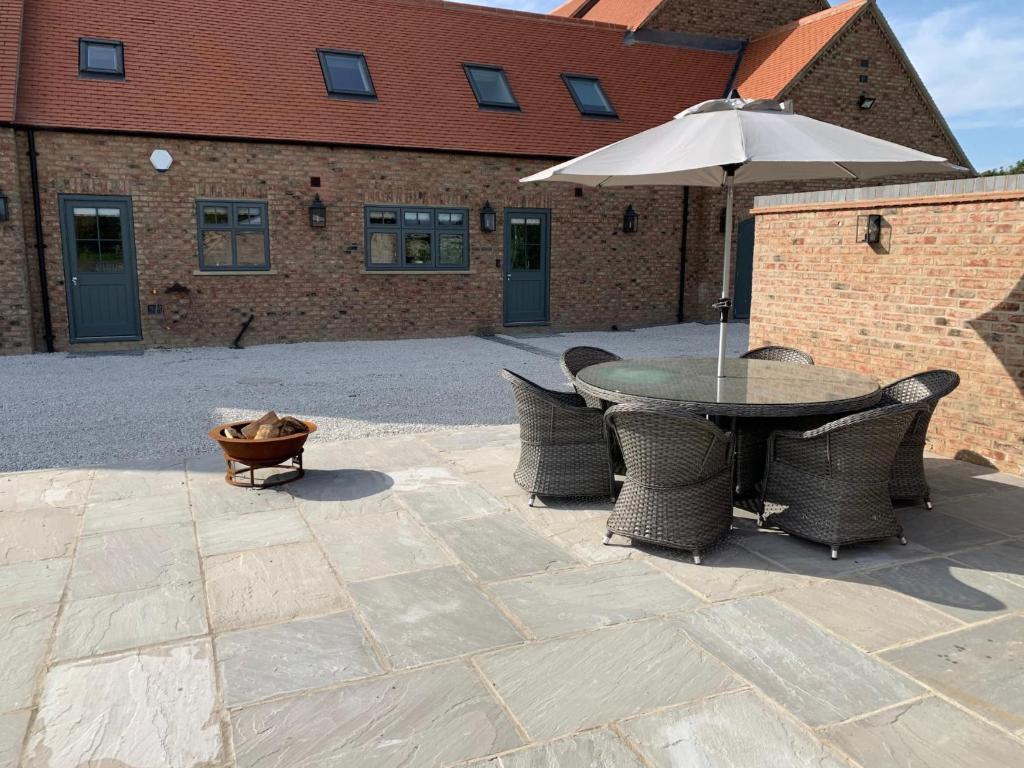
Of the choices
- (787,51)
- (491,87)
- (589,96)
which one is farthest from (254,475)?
(787,51)

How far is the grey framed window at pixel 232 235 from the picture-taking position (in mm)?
12125

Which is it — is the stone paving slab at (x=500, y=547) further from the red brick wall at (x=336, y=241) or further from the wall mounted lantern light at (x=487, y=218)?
the wall mounted lantern light at (x=487, y=218)

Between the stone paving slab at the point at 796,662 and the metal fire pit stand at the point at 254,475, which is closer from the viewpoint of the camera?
the stone paving slab at the point at 796,662

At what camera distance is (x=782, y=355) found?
6121 mm

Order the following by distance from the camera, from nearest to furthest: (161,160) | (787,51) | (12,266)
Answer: (12,266), (161,160), (787,51)

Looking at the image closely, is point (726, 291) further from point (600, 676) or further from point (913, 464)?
point (600, 676)

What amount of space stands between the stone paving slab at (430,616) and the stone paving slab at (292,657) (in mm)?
116

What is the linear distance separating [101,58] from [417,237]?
5734 millimetres

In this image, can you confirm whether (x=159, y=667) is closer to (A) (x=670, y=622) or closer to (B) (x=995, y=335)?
(A) (x=670, y=622)

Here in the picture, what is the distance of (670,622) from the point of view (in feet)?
10.9

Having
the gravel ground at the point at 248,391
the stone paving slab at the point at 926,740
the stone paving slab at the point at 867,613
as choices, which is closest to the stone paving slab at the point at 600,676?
the stone paving slab at the point at 926,740

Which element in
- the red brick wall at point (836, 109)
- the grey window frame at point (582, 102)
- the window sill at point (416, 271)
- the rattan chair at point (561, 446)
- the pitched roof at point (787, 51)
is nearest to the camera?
the rattan chair at point (561, 446)

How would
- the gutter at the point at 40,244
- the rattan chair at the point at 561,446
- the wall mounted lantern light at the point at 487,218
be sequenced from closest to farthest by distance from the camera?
the rattan chair at the point at 561,446
the gutter at the point at 40,244
the wall mounted lantern light at the point at 487,218

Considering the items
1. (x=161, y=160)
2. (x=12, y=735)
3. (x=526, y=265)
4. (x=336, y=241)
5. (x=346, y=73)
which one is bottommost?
(x=12, y=735)
